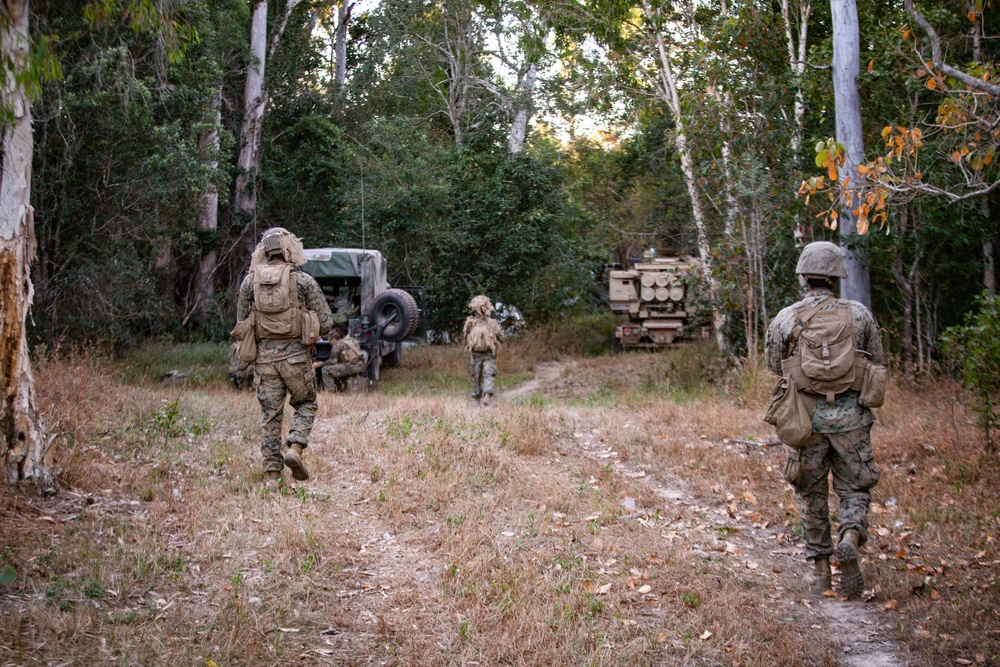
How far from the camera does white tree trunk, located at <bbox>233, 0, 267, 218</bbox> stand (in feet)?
72.6

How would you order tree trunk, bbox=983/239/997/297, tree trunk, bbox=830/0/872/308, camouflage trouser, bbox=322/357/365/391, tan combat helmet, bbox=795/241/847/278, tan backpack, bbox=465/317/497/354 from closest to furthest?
tan combat helmet, bbox=795/241/847/278 → tree trunk, bbox=830/0/872/308 → tree trunk, bbox=983/239/997/297 → tan backpack, bbox=465/317/497/354 → camouflage trouser, bbox=322/357/365/391

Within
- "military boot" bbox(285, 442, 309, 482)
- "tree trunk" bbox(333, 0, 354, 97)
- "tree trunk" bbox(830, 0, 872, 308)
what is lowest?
"military boot" bbox(285, 442, 309, 482)

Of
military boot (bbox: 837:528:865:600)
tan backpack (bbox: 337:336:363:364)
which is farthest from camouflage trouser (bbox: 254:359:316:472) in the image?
tan backpack (bbox: 337:336:363:364)

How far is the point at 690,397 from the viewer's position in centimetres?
1332

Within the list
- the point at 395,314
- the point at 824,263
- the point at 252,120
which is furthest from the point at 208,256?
the point at 824,263

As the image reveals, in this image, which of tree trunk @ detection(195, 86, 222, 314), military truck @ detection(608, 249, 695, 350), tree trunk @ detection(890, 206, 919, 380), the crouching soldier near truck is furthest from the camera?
military truck @ detection(608, 249, 695, 350)

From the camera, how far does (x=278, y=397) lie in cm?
788

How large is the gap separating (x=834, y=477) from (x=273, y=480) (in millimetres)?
4391

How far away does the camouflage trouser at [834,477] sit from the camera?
18.1ft

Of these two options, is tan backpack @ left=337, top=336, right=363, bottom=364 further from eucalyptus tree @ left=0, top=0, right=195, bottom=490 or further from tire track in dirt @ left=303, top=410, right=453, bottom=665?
eucalyptus tree @ left=0, top=0, right=195, bottom=490

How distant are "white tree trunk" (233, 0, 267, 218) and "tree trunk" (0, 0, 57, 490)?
15.6 meters

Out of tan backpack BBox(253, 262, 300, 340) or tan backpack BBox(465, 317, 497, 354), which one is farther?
tan backpack BBox(465, 317, 497, 354)

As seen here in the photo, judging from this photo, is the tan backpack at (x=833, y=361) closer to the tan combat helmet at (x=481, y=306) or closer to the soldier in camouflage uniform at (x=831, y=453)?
the soldier in camouflage uniform at (x=831, y=453)

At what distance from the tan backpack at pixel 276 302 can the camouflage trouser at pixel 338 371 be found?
6810 mm
